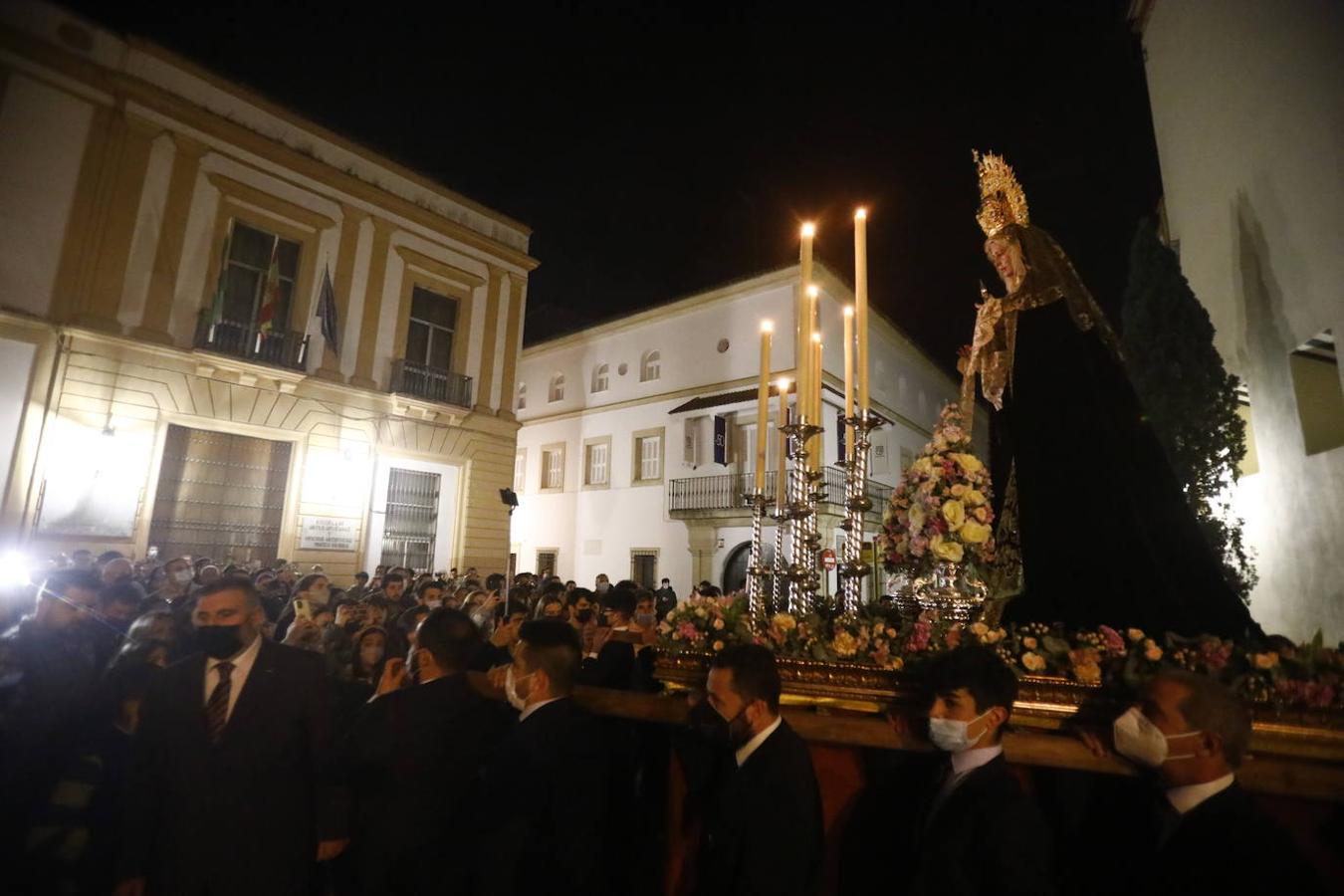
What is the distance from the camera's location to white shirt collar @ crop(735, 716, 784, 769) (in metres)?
2.40

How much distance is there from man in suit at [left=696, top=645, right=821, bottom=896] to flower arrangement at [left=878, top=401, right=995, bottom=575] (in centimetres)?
155

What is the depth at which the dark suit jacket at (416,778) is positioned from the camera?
8.99 ft

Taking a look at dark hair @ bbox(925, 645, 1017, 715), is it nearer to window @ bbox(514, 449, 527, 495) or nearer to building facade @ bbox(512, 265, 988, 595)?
building facade @ bbox(512, 265, 988, 595)

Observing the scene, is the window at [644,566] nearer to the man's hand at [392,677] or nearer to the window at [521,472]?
the window at [521,472]

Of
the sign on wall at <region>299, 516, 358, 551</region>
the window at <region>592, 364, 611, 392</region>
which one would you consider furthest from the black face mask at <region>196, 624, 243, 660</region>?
the window at <region>592, 364, 611, 392</region>

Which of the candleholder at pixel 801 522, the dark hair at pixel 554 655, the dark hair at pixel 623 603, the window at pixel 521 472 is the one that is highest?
the window at pixel 521 472

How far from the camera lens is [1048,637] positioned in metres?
2.66

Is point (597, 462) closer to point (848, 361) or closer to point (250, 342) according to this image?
point (250, 342)

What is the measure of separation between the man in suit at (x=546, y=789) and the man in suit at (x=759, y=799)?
0.52 meters

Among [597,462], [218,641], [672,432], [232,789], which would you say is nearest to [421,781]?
[232,789]

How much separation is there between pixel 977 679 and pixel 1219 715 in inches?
24.1

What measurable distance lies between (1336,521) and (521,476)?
950 inches

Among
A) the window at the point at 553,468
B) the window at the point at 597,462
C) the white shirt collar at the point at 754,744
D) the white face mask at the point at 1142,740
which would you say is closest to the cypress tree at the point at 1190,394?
the white face mask at the point at 1142,740

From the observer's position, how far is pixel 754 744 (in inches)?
95.3
